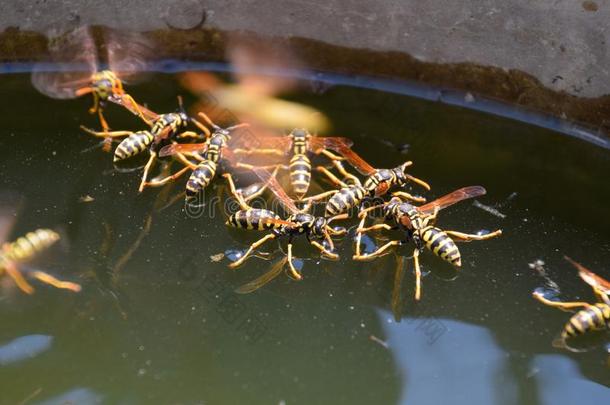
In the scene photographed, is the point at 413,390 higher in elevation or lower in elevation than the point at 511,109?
lower

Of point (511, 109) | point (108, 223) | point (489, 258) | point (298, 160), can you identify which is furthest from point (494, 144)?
point (108, 223)

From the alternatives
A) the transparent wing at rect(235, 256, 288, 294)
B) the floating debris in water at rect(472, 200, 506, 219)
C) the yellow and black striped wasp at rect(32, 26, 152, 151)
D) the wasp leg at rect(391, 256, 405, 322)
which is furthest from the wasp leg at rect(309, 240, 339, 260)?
the yellow and black striped wasp at rect(32, 26, 152, 151)

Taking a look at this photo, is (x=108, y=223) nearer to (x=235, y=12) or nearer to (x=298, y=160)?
(x=298, y=160)

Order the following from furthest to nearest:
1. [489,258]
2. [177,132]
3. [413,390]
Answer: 1. [177,132]
2. [489,258]
3. [413,390]

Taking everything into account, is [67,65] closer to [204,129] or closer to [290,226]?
[204,129]

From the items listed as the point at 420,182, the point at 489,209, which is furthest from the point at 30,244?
the point at 489,209
